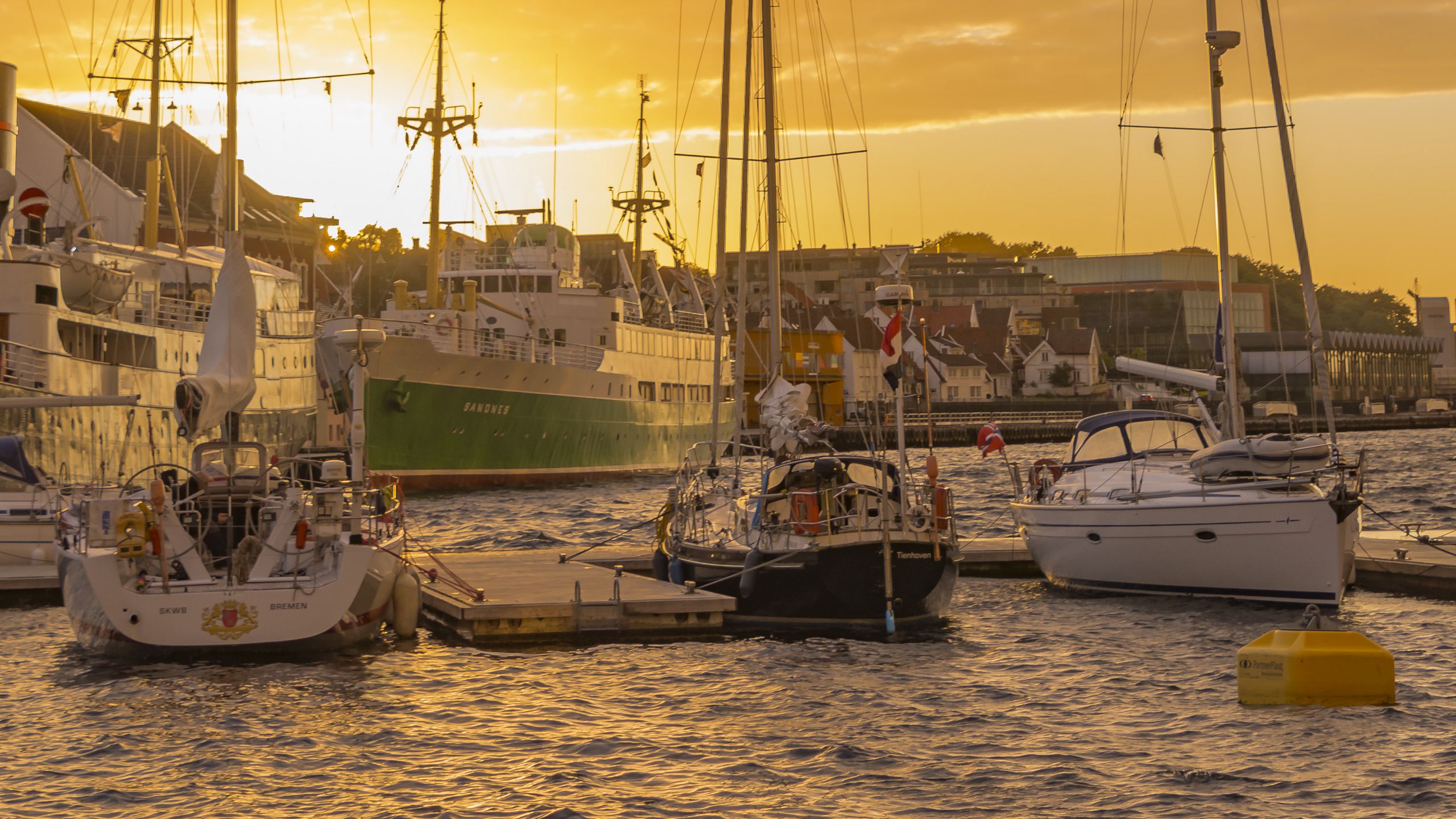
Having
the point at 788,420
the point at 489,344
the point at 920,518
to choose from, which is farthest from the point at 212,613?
the point at 489,344

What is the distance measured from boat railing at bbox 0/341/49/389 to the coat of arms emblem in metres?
17.6

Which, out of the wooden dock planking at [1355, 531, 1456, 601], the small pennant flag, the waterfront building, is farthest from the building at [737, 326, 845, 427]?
the waterfront building

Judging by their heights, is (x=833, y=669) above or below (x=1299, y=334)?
below

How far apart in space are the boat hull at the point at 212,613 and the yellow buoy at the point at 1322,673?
9.98m

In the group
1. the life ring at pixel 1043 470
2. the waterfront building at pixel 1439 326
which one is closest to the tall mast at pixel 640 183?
the life ring at pixel 1043 470

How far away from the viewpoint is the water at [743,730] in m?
11.6

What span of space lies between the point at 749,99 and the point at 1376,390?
134051 millimetres

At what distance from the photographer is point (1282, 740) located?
515 inches

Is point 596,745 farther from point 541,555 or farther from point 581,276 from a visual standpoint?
point 581,276

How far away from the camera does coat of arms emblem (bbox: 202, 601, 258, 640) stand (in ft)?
52.3

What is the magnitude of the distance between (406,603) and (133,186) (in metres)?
58.4

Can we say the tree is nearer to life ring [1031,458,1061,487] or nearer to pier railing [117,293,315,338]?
pier railing [117,293,315,338]

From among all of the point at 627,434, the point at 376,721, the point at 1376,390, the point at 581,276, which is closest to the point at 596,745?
the point at 376,721

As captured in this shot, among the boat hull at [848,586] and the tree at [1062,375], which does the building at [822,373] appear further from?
the boat hull at [848,586]
